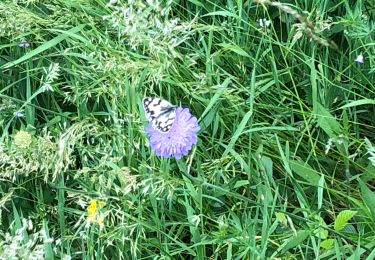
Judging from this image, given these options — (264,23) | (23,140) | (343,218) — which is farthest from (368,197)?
(23,140)

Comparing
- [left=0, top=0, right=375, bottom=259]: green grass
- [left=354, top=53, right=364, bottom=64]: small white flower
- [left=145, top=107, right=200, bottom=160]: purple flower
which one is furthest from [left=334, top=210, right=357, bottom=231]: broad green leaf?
[left=354, top=53, right=364, bottom=64]: small white flower

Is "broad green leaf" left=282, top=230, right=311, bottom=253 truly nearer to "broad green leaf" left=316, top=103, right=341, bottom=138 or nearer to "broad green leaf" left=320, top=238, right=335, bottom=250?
"broad green leaf" left=320, top=238, right=335, bottom=250

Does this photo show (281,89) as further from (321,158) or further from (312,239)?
(312,239)

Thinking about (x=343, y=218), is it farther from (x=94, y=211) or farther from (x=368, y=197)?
(x=94, y=211)

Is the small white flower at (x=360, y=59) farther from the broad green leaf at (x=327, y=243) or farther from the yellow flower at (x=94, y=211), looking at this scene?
the yellow flower at (x=94, y=211)

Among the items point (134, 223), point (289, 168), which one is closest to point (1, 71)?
point (134, 223)

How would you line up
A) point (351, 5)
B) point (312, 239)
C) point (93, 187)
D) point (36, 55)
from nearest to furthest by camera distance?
point (312, 239), point (93, 187), point (351, 5), point (36, 55)
